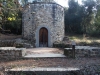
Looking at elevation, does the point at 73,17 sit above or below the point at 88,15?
below

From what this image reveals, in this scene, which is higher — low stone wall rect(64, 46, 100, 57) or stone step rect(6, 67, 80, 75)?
low stone wall rect(64, 46, 100, 57)

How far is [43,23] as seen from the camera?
1323cm

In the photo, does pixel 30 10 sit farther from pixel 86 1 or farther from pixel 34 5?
pixel 86 1

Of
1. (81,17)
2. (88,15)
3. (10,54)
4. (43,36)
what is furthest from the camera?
(88,15)

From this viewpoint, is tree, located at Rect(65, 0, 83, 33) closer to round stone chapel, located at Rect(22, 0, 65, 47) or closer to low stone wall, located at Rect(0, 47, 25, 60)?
round stone chapel, located at Rect(22, 0, 65, 47)

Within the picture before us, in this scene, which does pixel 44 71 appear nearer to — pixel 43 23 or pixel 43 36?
pixel 43 23

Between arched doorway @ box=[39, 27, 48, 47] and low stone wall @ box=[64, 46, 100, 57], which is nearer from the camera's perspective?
low stone wall @ box=[64, 46, 100, 57]

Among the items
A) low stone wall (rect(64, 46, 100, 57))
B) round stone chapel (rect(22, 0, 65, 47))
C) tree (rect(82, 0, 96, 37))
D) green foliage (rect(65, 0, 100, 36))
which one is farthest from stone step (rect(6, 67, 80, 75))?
tree (rect(82, 0, 96, 37))

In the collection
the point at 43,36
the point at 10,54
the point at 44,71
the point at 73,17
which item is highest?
the point at 73,17

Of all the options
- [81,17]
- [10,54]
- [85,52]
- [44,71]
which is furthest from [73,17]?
[44,71]

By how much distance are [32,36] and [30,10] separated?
2.38 meters

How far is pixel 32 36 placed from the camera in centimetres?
1336

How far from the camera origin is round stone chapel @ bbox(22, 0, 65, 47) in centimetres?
1316

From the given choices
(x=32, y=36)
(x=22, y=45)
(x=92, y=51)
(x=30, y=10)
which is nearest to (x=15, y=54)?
(x=92, y=51)
